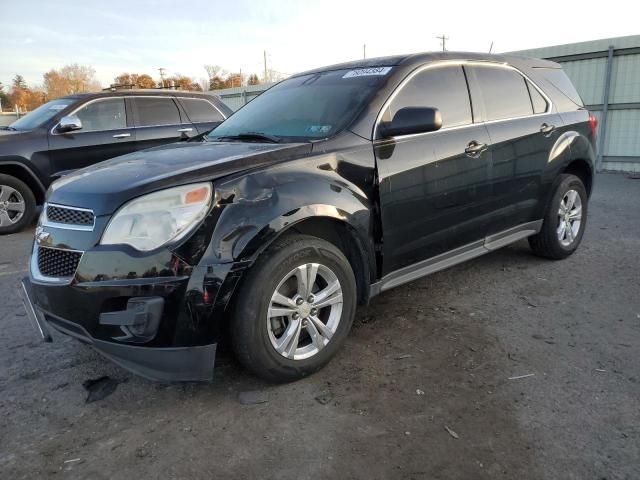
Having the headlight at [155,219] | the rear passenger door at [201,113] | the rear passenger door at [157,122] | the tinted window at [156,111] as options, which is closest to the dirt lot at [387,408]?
the headlight at [155,219]

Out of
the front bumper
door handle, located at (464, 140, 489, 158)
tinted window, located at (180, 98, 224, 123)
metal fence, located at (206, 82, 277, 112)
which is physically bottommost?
the front bumper

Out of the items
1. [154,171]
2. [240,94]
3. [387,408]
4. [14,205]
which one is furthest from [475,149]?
[240,94]

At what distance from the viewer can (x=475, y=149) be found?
3.60 metres

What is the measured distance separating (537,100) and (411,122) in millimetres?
1908

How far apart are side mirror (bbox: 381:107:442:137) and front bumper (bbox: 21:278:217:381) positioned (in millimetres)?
1669

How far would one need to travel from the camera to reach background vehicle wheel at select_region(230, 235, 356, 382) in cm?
247

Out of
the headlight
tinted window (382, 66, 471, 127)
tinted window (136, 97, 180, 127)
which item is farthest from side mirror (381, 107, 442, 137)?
tinted window (136, 97, 180, 127)

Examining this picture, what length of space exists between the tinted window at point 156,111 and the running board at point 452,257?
5.52 m

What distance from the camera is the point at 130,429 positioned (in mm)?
2402

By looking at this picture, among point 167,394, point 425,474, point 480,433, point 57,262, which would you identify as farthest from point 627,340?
point 57,262

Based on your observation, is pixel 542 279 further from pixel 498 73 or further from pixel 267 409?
pixel 267 409

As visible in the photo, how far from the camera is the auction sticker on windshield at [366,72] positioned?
339 centimetres

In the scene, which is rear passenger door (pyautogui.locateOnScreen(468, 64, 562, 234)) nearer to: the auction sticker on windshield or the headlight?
the auction sticker on windshield

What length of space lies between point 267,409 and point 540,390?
4.74 ft
